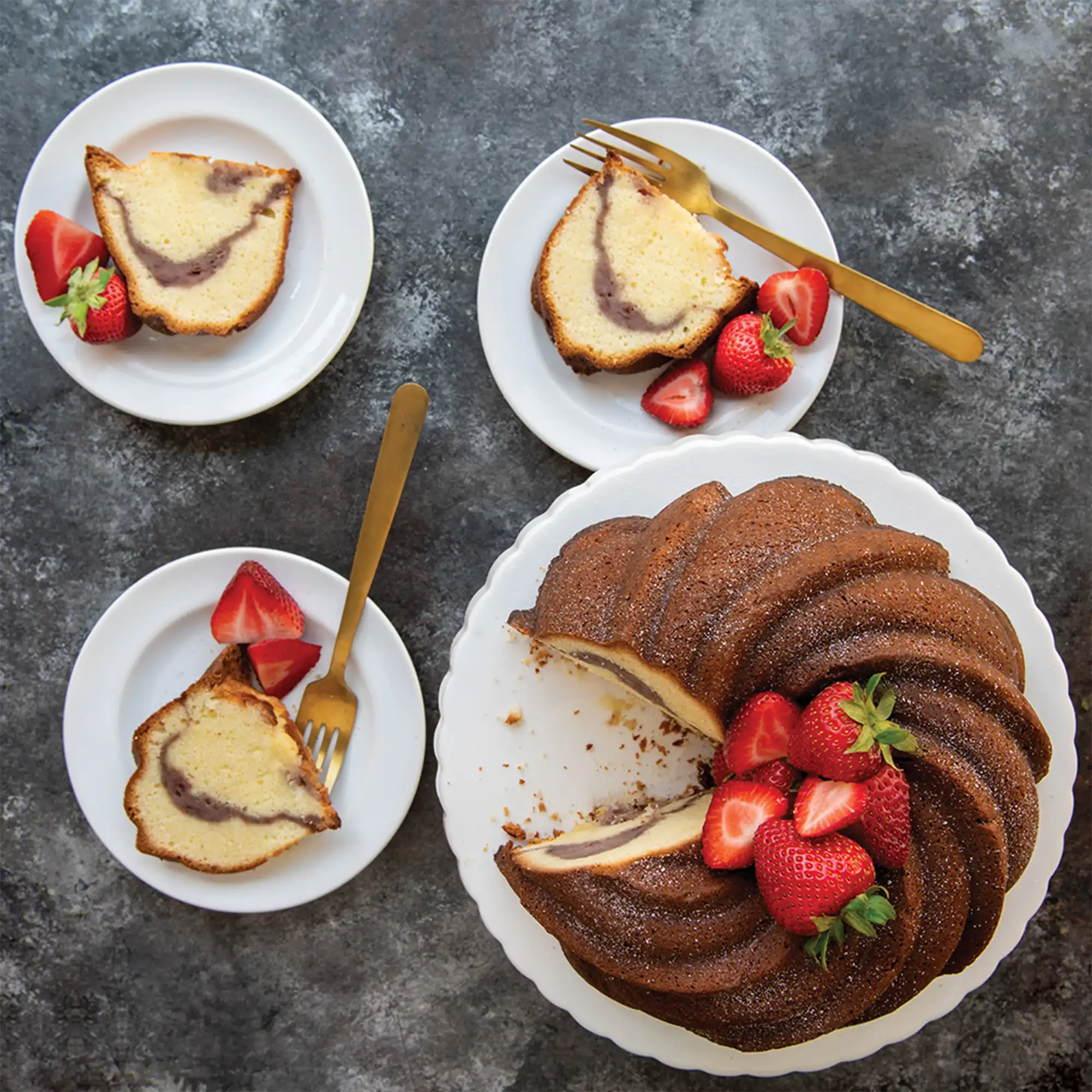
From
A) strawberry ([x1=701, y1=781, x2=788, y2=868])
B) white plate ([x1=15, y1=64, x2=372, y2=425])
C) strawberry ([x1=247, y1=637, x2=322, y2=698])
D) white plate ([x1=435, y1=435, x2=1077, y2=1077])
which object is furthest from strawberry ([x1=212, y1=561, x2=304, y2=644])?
strawberry ([x1=701, y1=781, x2=788, y2=868])

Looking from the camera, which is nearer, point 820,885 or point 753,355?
point 820,885

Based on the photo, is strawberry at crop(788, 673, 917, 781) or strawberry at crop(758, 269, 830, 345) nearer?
strawberry at crop(788, 673, 917, 781)

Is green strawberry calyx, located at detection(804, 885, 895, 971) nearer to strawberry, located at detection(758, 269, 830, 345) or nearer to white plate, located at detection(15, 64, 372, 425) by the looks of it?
strawberry, located at detection(758, 269, 830, 345)

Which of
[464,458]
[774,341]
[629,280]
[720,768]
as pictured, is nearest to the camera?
[720,768]

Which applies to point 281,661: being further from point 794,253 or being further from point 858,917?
point 794,253

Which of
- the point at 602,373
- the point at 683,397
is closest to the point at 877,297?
the point at 683,397

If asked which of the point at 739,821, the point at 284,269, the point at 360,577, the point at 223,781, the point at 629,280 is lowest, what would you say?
the point at 223,781
